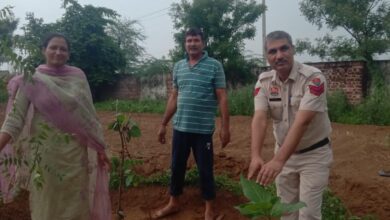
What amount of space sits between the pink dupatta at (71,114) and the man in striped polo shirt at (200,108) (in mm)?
806

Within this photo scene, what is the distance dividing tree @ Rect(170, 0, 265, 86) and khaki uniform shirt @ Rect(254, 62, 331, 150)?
1049cm

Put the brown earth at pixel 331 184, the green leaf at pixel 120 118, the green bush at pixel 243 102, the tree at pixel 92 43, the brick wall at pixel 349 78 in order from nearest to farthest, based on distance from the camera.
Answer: the green leaf at pixel 120 118
the brown earth at pixel 331 184
the brick wall at pixel 349 78
the green bush at pixel 243 102
the tree at pixel 92 43

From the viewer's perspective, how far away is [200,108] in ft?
11.6

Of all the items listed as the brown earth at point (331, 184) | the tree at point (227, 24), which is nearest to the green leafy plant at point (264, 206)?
the brown earth at point (331, 184)

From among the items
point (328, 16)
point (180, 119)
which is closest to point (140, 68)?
point (328, 16)

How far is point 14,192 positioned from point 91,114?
70 centimetres

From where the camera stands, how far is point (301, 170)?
2.67 metres

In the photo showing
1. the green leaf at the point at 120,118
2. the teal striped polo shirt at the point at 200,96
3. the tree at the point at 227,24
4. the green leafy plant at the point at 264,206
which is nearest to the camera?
the green leafy plant at the point at 264,206

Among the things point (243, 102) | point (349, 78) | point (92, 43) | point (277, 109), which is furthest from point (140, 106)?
point (277, 109)

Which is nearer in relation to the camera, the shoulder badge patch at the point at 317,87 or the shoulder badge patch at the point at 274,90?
the shoulder badge patch at the point at 317,87

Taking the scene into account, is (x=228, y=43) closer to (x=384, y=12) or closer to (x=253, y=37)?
(x=253, y=37)

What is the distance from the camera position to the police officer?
2408 mm

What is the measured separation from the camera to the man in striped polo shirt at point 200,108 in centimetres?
354

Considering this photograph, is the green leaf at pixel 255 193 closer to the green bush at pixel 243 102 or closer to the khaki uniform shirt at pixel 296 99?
the khaki uniform shirt at pixel 296 99
